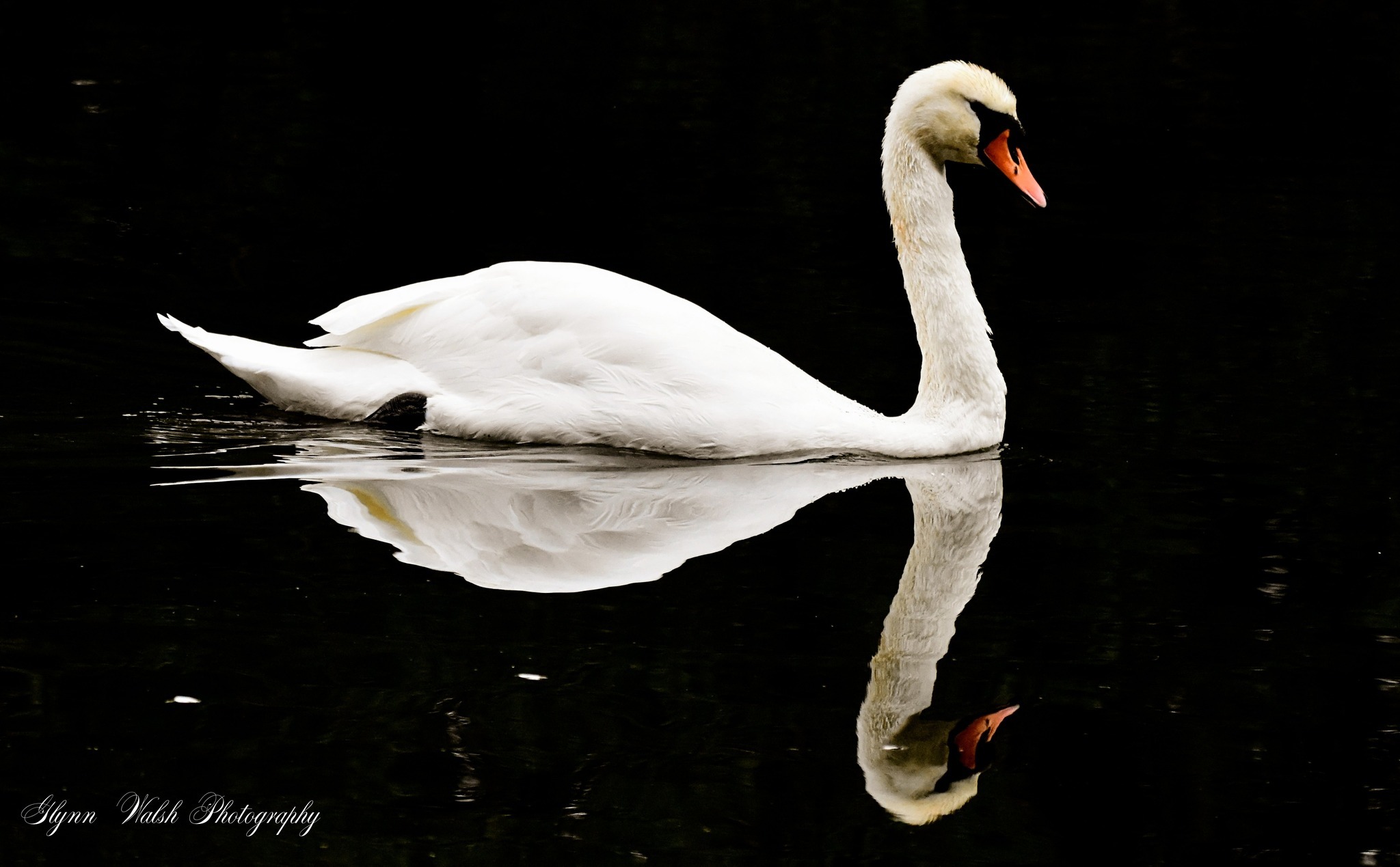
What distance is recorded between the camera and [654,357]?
28.3 feet

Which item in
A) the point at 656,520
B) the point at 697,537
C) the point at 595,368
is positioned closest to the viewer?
the point at 697,537

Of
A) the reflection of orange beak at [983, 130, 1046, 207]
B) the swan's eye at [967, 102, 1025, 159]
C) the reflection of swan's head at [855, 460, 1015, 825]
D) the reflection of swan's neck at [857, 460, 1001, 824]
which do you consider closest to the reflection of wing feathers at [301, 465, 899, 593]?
the reflection of swan's neck at [857, 460, 1001, 824]

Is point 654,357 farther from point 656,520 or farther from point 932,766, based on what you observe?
point 932,766

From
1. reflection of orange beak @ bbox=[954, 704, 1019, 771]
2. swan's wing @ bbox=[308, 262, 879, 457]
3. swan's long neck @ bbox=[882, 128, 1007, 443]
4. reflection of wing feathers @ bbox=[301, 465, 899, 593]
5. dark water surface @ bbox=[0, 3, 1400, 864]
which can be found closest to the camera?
dark water surface @ bbox=[0, 3, 1400, 864]

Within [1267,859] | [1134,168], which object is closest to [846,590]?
[1267,859]

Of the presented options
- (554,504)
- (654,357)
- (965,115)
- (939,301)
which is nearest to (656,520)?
(554,504)

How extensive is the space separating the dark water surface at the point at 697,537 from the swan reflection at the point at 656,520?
3cm

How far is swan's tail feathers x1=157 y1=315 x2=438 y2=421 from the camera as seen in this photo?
30.1 ft

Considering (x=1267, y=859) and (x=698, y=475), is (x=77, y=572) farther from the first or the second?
(x=1267, y=859)

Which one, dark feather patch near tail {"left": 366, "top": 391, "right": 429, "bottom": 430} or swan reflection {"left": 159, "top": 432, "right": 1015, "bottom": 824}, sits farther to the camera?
dark feather patch near tail {"left": 366, "top": 391, "right": 429, "bottom": 430}

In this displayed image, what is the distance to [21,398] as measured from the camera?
9.29 meters

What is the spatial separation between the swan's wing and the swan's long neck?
1.45ft

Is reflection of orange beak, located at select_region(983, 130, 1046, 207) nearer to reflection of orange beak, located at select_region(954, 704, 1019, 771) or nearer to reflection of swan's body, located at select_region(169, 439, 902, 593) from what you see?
reflection of swan's body, located at select_region(169, 439, 902, 593)

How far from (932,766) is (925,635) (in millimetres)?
1026
